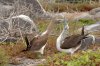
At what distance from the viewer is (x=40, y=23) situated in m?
15.6

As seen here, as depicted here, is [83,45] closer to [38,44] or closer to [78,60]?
[38,44]

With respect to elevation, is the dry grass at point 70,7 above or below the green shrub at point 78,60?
below

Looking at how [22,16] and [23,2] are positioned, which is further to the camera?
[23,2]

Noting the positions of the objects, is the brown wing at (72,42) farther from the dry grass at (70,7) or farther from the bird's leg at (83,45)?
the dry grass at (70,7)

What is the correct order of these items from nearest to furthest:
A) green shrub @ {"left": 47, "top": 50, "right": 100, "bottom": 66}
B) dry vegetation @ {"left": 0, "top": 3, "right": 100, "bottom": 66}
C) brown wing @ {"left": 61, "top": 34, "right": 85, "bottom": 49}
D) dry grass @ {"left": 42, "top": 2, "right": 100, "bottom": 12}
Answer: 1. green shrub @ {"left": 47, "top": 50, "right": 100, "bottom": 66}
2. dry vegetation @ {"left": 0, "top": 3, "right": 100, "bottom": 66}
3. brown wing @ {"left": 61, "top": 34, "right": 85, "bottom": 49}
4. dry grass @ {"left": 42, "top": 2, "right": 100, "bottom": 12}

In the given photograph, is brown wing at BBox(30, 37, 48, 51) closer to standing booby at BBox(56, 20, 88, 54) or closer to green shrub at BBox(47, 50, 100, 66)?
standing booby at BBox(56, 20, 88, 54)

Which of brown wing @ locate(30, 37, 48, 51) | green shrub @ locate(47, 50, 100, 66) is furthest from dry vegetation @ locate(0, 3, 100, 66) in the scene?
brown wing @ locate(30, 37, 48, 51)

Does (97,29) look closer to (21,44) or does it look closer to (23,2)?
(23,2)

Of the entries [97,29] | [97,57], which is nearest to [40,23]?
[97,29]

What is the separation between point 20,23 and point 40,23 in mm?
2984

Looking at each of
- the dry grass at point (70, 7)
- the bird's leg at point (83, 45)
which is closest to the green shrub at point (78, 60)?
the bird's leg at point (83, 45)

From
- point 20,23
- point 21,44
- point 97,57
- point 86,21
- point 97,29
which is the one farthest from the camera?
point 86,21

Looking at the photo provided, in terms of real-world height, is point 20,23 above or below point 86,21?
above

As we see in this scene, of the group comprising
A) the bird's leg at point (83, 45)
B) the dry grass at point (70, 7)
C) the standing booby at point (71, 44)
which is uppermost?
the standing booby at point (71, 44)
